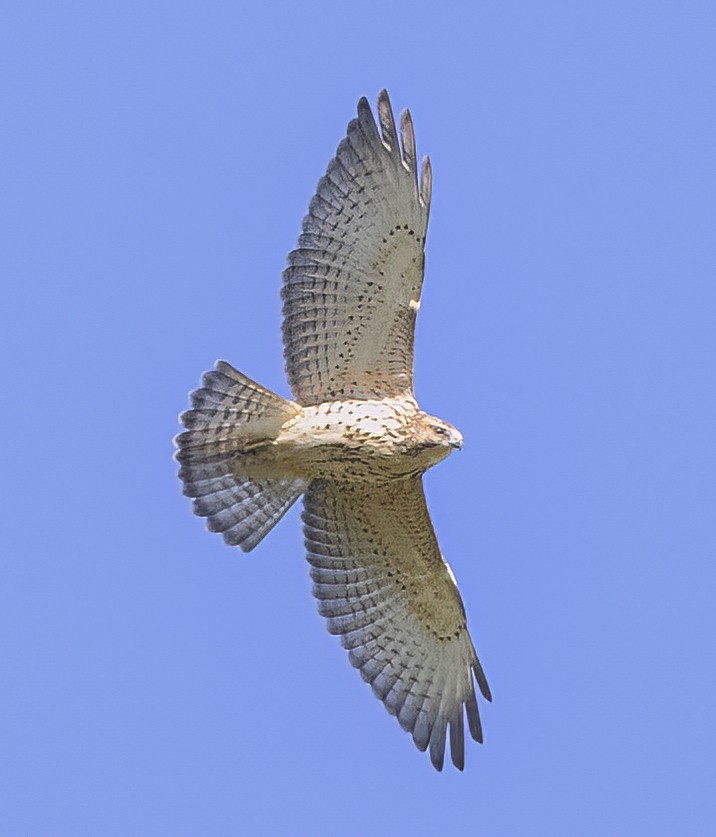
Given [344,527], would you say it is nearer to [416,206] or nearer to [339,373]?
[339,373]

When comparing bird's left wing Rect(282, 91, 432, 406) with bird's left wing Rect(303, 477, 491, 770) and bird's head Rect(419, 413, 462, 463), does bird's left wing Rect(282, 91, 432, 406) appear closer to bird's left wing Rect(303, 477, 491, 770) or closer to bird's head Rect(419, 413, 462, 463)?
bird's head Rect(419, 413, 462, 463)

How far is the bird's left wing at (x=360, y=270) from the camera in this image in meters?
15.0

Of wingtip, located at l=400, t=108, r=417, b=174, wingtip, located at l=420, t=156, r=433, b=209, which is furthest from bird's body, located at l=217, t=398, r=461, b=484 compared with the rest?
wingtip, located at l=400, t=108, r=417, b=174

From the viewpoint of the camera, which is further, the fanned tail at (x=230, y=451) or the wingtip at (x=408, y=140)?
the fanned tail at (x=230, y=451)

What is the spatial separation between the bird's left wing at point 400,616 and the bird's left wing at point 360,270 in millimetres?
1089

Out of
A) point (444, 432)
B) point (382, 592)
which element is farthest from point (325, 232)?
point (382, 592)

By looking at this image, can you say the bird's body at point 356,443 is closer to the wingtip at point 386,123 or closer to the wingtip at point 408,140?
the wingtip at point 408,140

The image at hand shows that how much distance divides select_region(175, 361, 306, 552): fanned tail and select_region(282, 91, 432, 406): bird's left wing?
342 mm

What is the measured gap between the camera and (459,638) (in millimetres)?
16172

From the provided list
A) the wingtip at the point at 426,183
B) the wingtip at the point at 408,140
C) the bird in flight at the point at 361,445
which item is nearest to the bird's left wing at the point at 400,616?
the bird in flight at the point at 361,445

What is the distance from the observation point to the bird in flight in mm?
15062

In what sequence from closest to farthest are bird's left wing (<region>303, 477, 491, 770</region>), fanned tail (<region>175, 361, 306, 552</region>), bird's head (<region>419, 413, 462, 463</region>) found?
1. bird's head (<region>419, 413, 462, 463</region>)
2. fanned tail (<region>175, 361, 306, 552</region>)
3. bird's left wing (<region>303, 477, 491, 770</region>)

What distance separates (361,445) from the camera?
15219mm

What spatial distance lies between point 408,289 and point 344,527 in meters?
1.93
